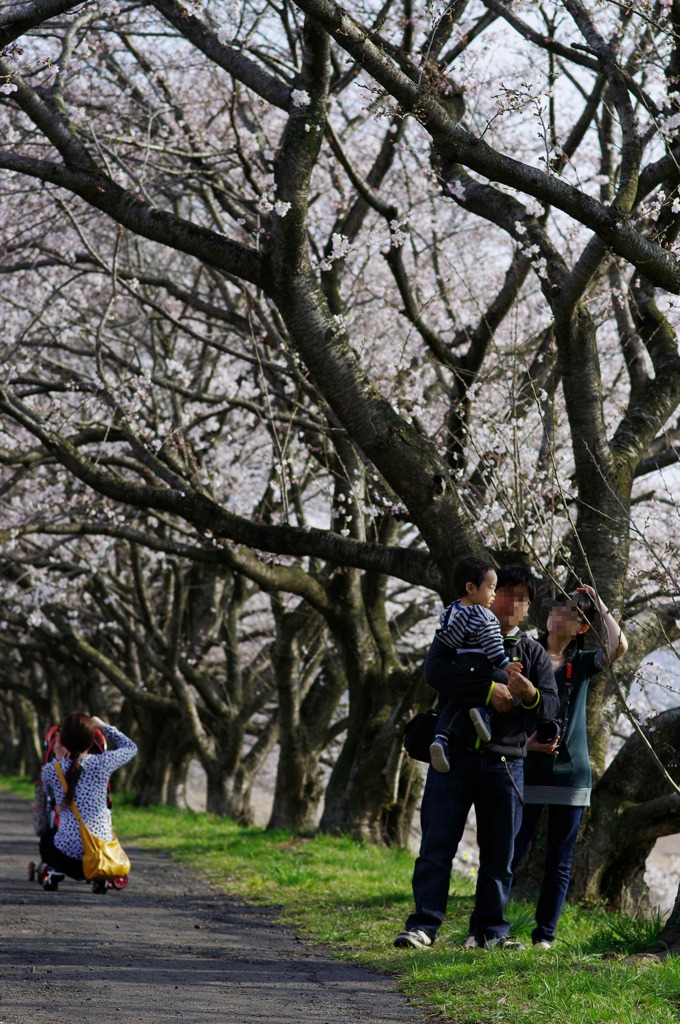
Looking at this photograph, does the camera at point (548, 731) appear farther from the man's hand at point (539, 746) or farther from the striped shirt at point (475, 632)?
the striped shirt at point (475, 632)

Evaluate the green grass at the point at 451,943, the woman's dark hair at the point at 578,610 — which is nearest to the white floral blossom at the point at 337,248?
the woman's dark hair at the point at 578,610

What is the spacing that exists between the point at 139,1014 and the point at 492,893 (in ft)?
6.66

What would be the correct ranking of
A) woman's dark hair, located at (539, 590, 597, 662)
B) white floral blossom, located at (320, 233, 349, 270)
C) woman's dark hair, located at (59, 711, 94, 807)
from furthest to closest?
white floral blossom, located at (320, 233, 349, 270) → woman's dark hair, located at (59, 711, 94, 807) → woman's dark hair, located at (539, 590, 597, 662)

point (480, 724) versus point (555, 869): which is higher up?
point (480, 724)

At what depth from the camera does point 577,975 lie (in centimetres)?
479

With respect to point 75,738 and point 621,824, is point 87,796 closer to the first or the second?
point 75,738

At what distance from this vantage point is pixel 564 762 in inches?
236

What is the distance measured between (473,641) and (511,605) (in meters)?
0.44

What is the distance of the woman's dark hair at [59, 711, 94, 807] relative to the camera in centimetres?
816

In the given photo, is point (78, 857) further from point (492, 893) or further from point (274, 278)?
point (274, 278)

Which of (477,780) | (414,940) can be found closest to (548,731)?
(477,780)

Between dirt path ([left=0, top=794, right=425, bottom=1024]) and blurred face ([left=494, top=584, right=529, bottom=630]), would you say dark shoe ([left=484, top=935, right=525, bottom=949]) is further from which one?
blurred face ([left=494, top=584, right=529, bottom=630])

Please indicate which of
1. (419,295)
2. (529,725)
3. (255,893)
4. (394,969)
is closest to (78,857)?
(255,893)

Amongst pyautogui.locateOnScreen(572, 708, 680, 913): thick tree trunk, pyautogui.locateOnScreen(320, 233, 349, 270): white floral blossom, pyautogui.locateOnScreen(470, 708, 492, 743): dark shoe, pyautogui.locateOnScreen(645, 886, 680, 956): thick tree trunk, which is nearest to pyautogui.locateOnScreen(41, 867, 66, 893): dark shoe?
pyautogui.locateOnScreen(572, 708, 680, 913): thick tree trunk
